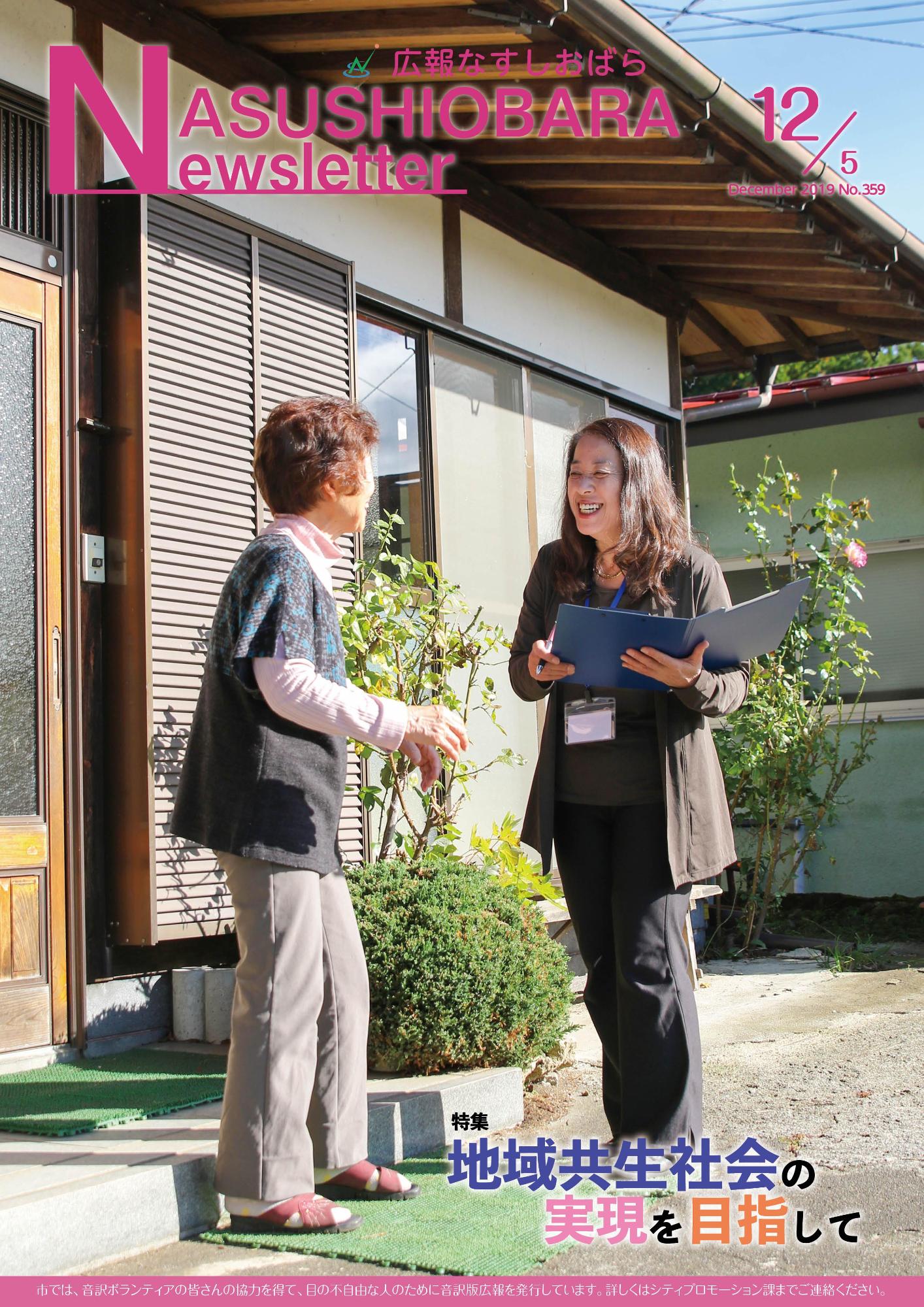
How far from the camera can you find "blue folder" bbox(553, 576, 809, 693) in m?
2.60

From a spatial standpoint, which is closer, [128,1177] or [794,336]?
[128,1177]

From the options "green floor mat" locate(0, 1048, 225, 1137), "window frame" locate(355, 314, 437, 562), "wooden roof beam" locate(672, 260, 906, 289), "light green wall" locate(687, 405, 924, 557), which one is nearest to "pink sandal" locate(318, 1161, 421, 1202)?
"green floor mat" locate(0, 1048, 225, 1137)

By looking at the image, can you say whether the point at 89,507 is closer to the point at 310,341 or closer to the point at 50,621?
the point at 50,621

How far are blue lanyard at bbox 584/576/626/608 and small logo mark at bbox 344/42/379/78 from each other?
8.63ft

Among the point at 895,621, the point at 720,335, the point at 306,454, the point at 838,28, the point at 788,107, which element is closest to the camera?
the point at 306,454

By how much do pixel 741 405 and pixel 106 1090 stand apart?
654 centimetres

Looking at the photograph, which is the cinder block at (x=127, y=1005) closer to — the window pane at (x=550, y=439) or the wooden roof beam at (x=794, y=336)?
A: the window pane at (x=550, y=439)

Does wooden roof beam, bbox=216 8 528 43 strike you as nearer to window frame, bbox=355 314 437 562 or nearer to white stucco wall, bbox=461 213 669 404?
window frame, bbox=355 314 437 562


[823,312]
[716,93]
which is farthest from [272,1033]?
[823,312]

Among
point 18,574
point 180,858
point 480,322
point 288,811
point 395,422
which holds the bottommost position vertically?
point 180,858

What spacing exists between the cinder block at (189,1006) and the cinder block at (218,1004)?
17mm

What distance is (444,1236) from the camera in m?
2.46

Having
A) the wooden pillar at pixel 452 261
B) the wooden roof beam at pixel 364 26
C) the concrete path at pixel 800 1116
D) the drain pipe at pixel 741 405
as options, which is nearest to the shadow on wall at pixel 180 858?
the concrete path at pixel 800 1116
